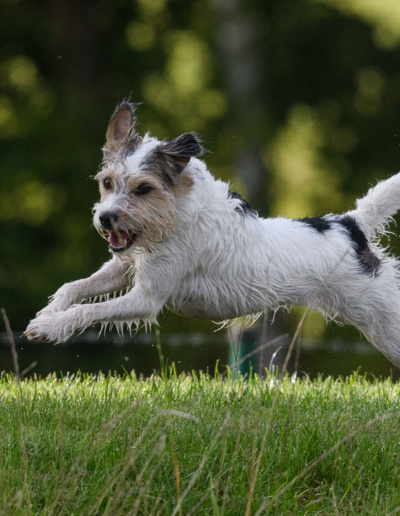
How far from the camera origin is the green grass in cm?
303

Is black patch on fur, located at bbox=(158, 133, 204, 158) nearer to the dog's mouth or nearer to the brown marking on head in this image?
the brown marking on head

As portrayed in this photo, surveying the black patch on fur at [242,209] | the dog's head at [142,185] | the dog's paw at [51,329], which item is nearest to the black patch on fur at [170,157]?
the dog's head at [142,185]

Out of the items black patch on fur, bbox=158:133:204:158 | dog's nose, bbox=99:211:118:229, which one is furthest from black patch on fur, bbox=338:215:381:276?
dog's nose, bbox=99:211:118:229

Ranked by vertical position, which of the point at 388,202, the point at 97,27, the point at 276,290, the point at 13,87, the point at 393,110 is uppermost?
the point at 97,27

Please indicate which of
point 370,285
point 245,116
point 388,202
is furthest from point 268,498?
point 245,116

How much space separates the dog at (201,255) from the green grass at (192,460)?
25.6 inches

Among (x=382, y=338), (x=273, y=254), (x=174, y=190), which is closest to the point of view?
(x=174, y=190)

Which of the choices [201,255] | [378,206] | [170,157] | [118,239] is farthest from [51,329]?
[378,206]

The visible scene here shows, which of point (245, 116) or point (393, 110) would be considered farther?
point (393, 110)

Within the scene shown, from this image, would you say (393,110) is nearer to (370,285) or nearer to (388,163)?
(388,163)

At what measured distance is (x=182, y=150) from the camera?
4719 millimetres

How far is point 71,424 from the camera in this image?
160 inches

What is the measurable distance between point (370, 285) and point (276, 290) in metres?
0.67

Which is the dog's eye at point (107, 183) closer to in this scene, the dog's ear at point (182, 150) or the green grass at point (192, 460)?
the dog's ear at point (182, 150)
